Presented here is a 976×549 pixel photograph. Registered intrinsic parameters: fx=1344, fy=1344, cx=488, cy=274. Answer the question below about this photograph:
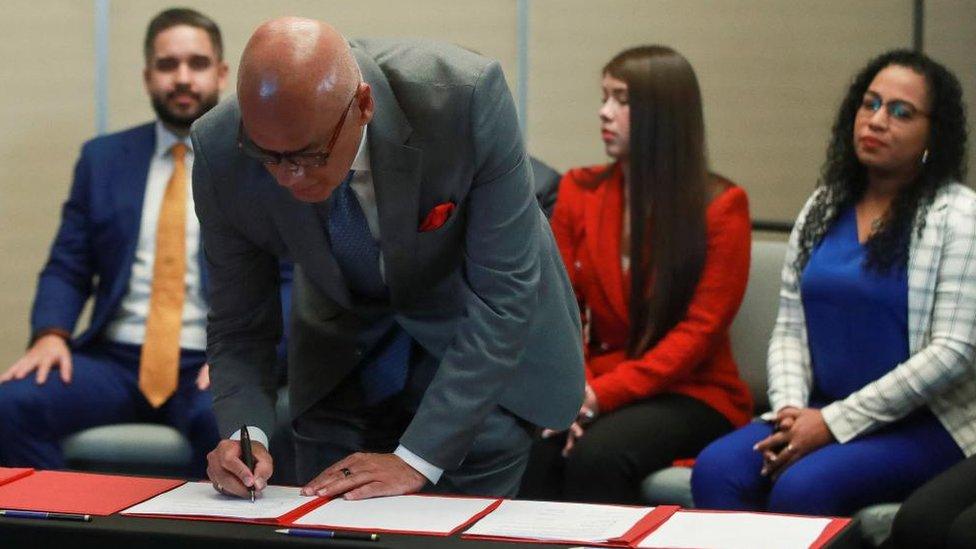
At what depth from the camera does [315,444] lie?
233 cm

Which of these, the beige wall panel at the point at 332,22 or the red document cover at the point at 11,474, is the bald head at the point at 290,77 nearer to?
the red document cover at the point at 11,474

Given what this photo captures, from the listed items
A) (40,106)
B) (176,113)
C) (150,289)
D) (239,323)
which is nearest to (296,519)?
(239,323)

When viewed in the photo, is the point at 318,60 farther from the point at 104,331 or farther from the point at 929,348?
the point at 104,331

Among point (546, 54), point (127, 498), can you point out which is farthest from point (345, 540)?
point (546, 54)

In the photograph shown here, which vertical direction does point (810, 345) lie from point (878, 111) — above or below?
below

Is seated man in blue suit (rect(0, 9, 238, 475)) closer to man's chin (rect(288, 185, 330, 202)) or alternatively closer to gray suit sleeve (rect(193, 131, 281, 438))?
gray suit sleeve (rect(193, 131, 281, 438))

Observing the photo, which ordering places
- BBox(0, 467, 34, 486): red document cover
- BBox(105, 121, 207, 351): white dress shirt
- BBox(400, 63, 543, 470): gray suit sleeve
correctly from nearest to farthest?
BBox(400, 63, 543, 470): gray suit sleeve → BBox(0, 467, 34, 486): red document cover → BBox(105, 121, 207, 351): white dress shirt

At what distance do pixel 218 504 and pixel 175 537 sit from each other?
7.4 inches

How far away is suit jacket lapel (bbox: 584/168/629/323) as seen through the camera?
351 cm

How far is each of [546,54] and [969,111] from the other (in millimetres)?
1295

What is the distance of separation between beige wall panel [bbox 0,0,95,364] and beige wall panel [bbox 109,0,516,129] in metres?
0.10

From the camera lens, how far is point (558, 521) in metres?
1.82

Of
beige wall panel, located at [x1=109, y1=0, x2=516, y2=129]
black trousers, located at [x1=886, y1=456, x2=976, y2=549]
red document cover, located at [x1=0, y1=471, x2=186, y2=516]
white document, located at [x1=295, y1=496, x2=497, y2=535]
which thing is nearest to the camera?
white document, located at [x1=295, y1=496, x2=497, y2=535]

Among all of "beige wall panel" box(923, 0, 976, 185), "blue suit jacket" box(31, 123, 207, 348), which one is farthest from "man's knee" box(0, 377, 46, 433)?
"beige wall panel" box(923, 0, 976, 185)
